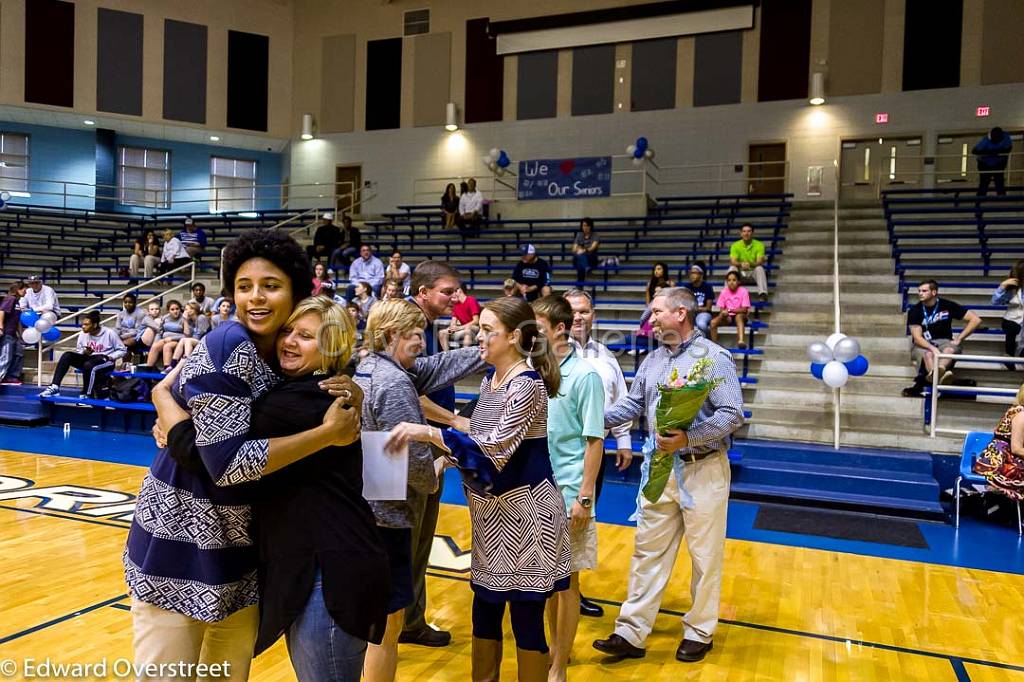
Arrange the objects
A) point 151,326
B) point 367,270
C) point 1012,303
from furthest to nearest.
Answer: point 367,270
point 151,326
point 1012,303

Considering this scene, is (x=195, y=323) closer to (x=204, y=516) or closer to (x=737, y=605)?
(x=737, y=605)

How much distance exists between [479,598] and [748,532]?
141 inches

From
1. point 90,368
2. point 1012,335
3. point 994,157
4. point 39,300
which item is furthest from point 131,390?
point 994,157

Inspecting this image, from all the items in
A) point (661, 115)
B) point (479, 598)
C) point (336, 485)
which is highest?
point (661, 115)

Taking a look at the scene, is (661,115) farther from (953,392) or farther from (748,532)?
(748,532)

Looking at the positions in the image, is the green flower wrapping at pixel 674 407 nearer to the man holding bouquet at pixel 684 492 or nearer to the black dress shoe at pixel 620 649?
the man holding bouquet at pixel 684 492

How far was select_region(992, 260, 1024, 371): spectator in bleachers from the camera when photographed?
777 cm

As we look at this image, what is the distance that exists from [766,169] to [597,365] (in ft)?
43.1

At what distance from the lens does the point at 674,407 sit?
9.82ft

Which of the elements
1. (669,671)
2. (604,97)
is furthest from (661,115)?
(669,671)

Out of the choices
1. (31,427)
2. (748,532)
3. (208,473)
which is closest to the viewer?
(208,473)

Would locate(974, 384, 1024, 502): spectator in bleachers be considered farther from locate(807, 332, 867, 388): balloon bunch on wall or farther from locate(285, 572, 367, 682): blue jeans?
locate(285, 572, 367, 682): blue jeans

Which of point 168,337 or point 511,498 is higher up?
point 168,337

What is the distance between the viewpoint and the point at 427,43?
1753cm
